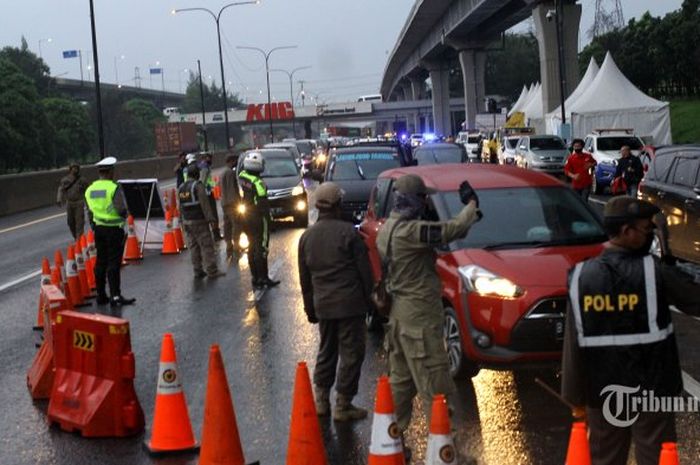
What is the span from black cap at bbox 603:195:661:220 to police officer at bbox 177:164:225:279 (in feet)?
36.1

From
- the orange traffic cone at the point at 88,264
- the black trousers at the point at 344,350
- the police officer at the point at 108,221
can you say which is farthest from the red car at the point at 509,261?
the orange traffic cone at the point at 88,264

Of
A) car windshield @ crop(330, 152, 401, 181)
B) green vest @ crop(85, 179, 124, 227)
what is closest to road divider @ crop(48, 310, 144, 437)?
green vest @ crop(85, 179, 124, 227)

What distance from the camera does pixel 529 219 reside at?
883 cm

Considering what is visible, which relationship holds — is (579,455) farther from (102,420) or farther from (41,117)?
(41,117)

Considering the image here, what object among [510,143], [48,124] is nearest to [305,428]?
[510,143]

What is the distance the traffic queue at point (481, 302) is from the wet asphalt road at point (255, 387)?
1.08 feet

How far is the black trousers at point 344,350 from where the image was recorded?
7.07m

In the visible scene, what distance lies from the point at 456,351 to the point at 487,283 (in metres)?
0.67

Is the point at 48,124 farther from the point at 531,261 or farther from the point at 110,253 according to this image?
the point at 531,261

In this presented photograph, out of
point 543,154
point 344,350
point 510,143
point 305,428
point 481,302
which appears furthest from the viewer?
point 510,143

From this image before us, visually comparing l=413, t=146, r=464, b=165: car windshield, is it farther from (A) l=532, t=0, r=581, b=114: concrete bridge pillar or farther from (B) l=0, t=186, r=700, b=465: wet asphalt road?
(A) l=532, t=0, r=581, b=114: concrete bridge pillar

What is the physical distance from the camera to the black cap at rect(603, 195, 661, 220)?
4.28 metres

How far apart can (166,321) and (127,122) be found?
345ft

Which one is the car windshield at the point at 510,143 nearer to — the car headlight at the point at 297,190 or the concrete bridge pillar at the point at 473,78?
the car headlight at the point at 297,190
